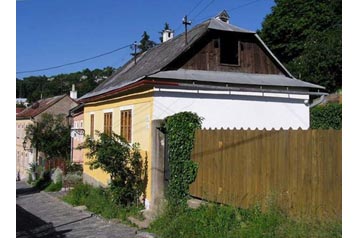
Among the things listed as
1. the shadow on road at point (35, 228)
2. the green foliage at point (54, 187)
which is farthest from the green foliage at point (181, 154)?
the green foliage at point (54, 187)

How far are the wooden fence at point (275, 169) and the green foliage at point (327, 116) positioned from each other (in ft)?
20.3

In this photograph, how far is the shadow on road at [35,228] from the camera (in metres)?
7.23

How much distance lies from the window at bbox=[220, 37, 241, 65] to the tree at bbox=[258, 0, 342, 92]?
18.9 feet

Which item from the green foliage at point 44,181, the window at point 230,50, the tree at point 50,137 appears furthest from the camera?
the tree at point 50,137

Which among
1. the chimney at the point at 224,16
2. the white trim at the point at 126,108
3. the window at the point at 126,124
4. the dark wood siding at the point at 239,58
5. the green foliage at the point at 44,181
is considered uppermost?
the chimney at the point at 224,16

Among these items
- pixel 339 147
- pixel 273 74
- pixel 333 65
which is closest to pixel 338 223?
pixel 339 147

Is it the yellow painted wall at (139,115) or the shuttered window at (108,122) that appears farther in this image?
the shuttered window at (108,122)

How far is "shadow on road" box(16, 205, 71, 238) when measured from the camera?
723 cm

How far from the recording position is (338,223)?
4141mm

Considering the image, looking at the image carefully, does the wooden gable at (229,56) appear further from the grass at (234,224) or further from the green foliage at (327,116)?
the grass at (234,224)

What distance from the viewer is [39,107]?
26625mm

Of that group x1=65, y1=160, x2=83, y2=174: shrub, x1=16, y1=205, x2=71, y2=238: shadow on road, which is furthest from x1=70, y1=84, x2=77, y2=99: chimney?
x1=16, y1=205, x2=71, y2=238: shadow on road

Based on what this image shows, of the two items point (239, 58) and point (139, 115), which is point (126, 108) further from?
point (239, 58)

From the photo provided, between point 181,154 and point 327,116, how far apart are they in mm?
6382
